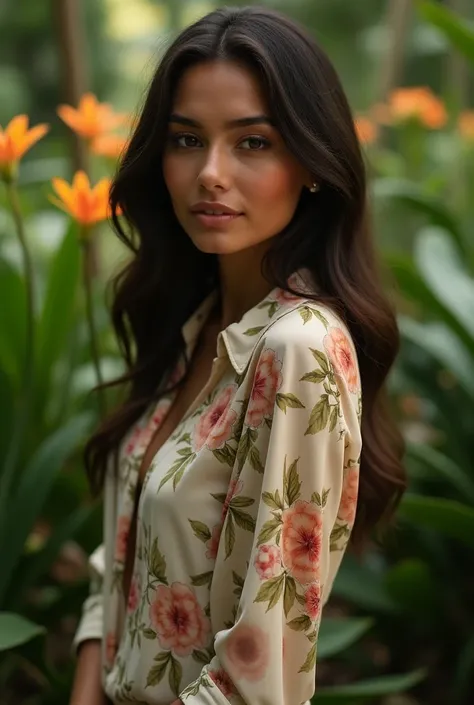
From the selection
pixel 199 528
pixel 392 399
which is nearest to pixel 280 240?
pixel 199 528

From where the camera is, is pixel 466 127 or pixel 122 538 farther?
pixel 466 127

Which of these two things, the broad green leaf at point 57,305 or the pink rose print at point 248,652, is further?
the broad green leaf at point 57,305

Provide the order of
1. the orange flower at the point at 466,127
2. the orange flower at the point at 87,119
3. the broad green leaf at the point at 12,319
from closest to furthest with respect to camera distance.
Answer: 1. the orange flower at the point at 87,119
2. the broad green leaf at the point at 12,319
3. the orange flower at the point at 466,127

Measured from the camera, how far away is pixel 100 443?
1.14 meters

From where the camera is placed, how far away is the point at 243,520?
2.84 feet

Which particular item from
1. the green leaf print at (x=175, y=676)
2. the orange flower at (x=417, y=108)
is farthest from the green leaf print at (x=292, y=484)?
the orange flower at (x=417, y=108)

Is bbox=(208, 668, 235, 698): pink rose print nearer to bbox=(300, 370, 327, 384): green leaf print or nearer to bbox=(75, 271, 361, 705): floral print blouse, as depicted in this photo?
bbox=(75, 271, 361, 705): floral print blouse

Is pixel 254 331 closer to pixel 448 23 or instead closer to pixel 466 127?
pixel 448 23

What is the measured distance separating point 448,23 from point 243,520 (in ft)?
3.19

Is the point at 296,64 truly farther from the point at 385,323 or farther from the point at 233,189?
the point at 385,323

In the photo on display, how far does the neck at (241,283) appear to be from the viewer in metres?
1.01

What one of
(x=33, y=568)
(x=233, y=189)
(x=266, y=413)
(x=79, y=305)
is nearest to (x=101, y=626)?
(x=33, y=568)

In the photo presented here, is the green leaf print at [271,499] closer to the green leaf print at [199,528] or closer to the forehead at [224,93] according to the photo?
the green leaf print at [199,528]

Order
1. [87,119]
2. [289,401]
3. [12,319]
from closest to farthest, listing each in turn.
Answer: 1. [289,401]
2. [87,119]
3. [12,319]
